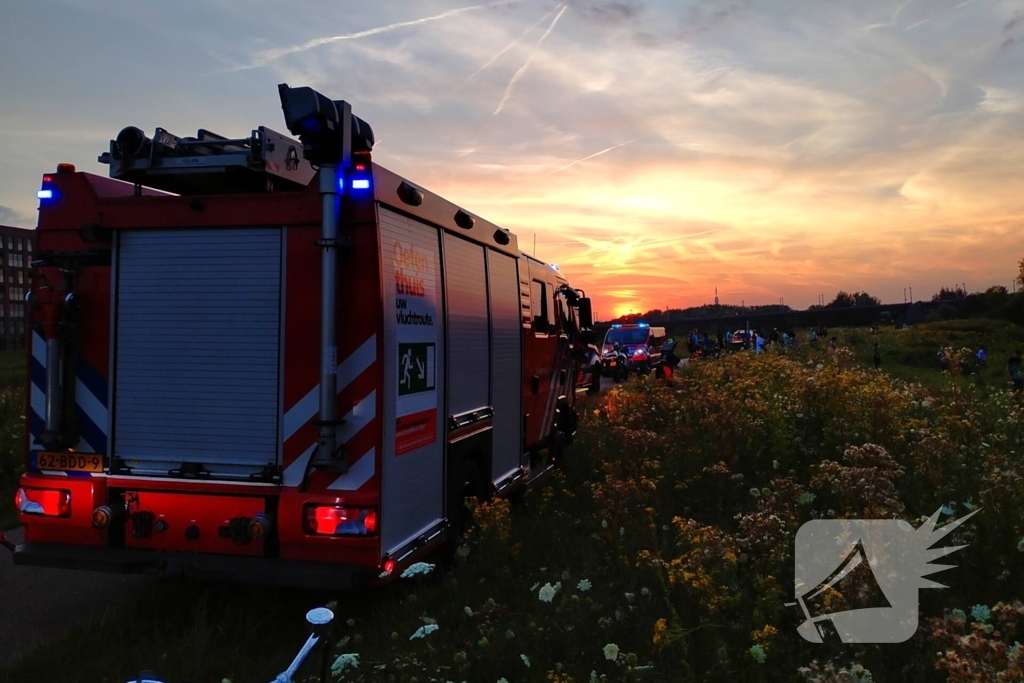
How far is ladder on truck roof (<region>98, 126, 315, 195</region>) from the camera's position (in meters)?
5.12

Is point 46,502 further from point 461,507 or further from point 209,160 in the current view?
point 461,507

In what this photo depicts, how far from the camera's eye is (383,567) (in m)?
4.82

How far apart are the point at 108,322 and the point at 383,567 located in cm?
254

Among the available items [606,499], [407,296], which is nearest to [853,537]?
[606,499]

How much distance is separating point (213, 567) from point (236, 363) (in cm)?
130

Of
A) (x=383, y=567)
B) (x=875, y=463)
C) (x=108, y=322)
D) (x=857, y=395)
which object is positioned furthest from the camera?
(x=857, y=395)

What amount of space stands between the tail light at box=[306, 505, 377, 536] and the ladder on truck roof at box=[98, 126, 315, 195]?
2.31 meters

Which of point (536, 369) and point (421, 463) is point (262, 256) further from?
point (536, 369)

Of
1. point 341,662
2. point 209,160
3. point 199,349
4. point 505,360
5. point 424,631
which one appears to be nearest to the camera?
point 341,662

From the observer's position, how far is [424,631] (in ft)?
14.9

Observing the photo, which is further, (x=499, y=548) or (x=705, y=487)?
(x=705, y=487)

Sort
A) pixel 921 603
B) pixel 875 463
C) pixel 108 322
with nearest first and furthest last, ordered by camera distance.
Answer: pixel 921 603 < pixel 108 322 < pixel 875 463

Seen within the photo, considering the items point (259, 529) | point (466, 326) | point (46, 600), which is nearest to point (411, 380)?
point (466, 326)

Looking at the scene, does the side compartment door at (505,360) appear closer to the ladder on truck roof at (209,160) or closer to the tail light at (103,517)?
the ladder on truck roof at (209,160)
